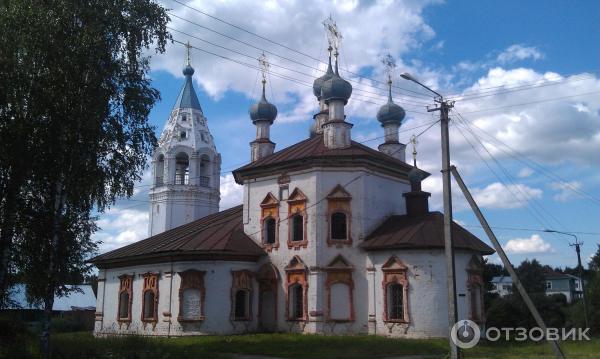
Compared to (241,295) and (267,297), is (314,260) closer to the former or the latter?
(267,297)

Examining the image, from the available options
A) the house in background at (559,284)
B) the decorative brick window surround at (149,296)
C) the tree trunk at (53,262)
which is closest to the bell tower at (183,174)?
the decorative brick window surround at (149,296)

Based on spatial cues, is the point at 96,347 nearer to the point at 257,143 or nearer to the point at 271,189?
the point at 271,189

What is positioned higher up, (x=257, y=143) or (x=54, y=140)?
(x=257, y=143)

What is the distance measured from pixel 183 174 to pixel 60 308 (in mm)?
19060

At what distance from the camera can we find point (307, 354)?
1866cm

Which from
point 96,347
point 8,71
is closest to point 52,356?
point 96,347

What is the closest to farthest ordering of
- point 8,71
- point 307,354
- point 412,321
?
point 8,71 → point 307,354 → point 412,321

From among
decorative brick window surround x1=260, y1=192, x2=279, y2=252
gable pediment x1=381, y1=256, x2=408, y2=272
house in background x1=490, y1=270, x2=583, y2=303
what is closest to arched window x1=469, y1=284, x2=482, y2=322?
gable pediment x1=381, y1=256, x2=408, y2=272

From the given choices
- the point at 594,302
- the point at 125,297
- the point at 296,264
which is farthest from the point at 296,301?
the point at 594,302

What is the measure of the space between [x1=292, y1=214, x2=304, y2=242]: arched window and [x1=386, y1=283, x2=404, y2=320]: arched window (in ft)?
14.9

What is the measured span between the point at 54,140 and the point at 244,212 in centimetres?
1378

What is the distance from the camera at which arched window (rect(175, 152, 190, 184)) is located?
36916 mm

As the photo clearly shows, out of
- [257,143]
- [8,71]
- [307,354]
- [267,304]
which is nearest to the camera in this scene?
[8,71]

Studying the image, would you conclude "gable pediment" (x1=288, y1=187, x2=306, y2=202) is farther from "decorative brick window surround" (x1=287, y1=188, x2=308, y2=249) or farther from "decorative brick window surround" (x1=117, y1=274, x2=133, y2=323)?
"decorative brick window surround" (x1=117, y1=274, x2=133, y2=323)
